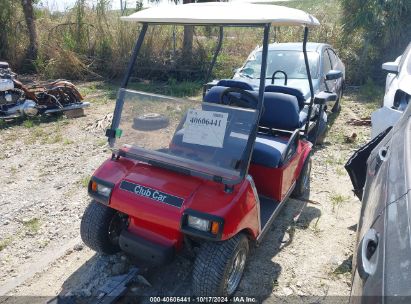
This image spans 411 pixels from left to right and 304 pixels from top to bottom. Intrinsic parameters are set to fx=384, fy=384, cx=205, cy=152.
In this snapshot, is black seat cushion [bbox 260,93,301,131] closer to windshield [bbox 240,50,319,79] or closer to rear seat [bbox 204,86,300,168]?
rear seat [bbox 204,86,300,168]

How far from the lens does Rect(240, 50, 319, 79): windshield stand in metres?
6.08

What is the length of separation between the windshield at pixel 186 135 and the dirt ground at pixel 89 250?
93cm

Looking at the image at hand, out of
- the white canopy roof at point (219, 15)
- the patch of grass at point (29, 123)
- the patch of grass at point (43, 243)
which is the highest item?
the white canopy roof at point (219, 15)

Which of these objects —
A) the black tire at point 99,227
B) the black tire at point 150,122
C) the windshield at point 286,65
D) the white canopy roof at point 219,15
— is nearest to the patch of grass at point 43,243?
the black tire at point 99,227

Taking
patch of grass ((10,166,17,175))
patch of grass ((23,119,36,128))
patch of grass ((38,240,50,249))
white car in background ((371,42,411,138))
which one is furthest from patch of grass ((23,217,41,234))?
white car in background ((371,42,411,138))

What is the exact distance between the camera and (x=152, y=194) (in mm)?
2500

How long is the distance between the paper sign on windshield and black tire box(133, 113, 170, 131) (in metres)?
0.22

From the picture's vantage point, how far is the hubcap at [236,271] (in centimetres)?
272

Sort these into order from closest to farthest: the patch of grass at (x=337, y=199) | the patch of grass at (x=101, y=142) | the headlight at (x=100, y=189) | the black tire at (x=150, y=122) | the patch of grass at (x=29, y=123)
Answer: the headlight at (x=100, y=189), the black tire at (x=150, y=122), the patch of grass at (x=337, y=199), the patch of grass at (x=101, y=142), the patch of grass at (x=29, y=123)

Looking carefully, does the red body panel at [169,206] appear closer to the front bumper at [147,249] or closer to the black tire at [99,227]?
the front bumper at [147,249]

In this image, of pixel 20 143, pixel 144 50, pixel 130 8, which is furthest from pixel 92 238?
pixel 130 8

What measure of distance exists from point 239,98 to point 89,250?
6.09ft

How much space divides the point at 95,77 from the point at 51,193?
693 cm

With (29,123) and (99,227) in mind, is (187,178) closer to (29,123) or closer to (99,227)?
(99,227)
